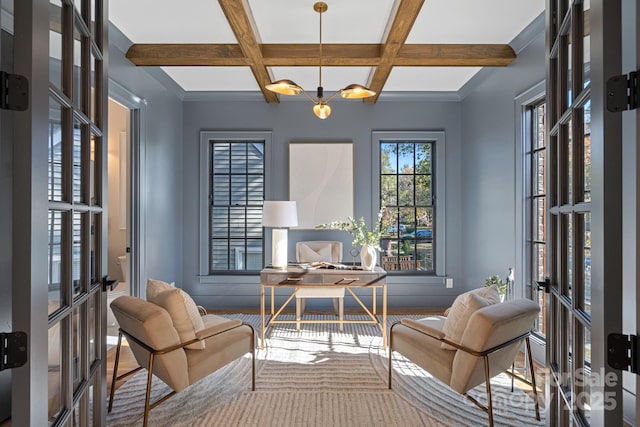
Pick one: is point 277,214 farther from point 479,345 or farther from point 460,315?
point 479,345

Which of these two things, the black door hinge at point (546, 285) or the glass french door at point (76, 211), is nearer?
the glass french door at point (76, 211)

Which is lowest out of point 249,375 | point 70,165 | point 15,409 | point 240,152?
point 249,375

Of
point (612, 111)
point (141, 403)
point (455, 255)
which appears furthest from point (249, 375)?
point (455, 255)

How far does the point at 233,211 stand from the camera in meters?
5.39

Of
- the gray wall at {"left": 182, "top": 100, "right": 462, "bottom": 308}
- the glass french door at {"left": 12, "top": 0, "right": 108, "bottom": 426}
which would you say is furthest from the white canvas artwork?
the glass french door at {"left": 12, "top": 0, "right": 108, "bottom": 426}

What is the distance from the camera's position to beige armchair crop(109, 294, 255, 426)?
7.17ft

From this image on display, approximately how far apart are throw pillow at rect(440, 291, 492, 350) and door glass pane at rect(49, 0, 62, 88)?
7.15 feet

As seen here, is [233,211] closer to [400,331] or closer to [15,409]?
[400,331]

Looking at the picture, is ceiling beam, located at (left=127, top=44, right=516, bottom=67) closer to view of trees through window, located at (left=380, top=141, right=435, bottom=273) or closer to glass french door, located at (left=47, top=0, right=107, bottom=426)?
view of trees through window, located at (left=380, top=141, right=435, bottom=273)

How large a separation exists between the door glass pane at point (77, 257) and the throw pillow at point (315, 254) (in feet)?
11.6

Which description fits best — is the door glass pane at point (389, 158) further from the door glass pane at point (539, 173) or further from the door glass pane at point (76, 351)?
the door glass pane at point (76, 351)

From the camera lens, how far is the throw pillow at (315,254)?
4984 millimetres

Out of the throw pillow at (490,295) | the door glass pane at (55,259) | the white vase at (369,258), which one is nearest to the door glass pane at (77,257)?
the door glass pane at (55,259)

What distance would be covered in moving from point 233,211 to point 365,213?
1.77m
